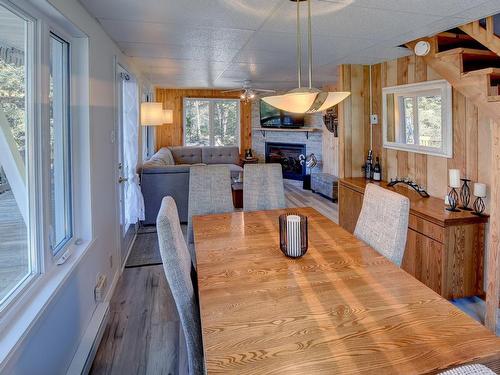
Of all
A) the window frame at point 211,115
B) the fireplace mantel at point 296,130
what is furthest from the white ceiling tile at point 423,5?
the window frame at point 211,115

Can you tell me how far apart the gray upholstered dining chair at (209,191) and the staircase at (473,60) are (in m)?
1.97

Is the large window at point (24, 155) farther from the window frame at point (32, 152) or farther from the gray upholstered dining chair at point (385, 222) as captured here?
the gray upholstered dining chair at point (385, 222)

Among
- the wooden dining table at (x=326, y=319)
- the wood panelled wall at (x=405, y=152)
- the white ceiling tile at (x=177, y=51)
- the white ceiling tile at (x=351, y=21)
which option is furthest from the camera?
the white ceiling tile at (x=177, y=51)

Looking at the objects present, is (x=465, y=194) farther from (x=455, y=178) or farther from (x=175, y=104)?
(x=175, y=104)

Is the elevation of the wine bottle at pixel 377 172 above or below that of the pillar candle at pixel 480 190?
above

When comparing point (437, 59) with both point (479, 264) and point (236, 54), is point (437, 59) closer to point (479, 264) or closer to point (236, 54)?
point (479, 264)

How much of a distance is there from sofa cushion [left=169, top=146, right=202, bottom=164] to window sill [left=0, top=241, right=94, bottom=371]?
18.4ft

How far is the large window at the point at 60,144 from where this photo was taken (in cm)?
202

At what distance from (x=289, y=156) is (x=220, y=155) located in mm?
1756

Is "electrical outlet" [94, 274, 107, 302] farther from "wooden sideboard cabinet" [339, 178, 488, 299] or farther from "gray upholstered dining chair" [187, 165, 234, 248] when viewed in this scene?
"wooden sideboard cabinet" [339, 178, 488, 299]

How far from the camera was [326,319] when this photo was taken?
115cm

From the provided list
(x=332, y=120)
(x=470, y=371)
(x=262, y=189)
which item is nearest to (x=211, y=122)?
(x=332, y=120)

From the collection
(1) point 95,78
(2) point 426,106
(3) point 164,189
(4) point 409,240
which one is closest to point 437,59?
(2) point 426,106

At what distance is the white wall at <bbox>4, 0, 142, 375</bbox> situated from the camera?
1487 mm
